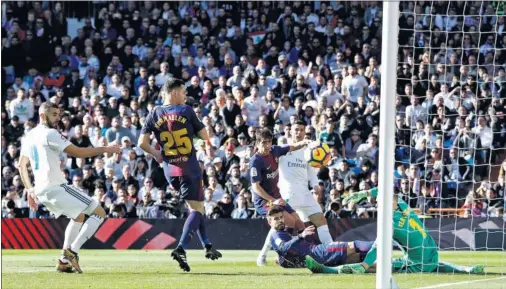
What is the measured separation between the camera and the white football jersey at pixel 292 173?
13.6 m

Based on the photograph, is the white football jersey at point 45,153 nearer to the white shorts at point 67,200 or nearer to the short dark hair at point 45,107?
the white shorts at point 67,200

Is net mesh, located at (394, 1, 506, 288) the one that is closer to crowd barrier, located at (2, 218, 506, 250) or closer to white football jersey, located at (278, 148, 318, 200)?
crowd barrier, located at (2, 218, 506, 250)

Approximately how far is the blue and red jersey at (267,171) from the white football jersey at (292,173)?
0.41 meters

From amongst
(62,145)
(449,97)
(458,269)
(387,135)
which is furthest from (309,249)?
(449,97)

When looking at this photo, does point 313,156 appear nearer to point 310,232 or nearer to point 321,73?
point 310,232

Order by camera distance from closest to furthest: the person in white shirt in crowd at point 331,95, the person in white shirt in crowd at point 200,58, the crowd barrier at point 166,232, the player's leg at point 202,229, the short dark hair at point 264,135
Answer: the player's leg at point 202,229
the short dark hair at point 264,135
the crowd barrier at point 166,232
the person in white shirt in crowd at point 331,95
the person in white shirt in crowd at point 200,58

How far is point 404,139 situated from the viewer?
58.6 ft

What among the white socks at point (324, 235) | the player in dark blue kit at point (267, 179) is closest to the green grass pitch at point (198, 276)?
the player in dark blue kit at point (267, 179)

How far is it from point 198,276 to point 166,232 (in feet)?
19.6

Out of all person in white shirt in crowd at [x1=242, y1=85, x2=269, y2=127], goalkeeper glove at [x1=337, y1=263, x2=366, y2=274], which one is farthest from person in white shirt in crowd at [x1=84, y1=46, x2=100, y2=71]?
goalkeeper glove at [x1=337, y1=263, x2=366, y2=274]

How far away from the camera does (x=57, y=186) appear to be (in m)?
10.9

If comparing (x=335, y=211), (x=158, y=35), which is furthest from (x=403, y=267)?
(x=158, y=35)

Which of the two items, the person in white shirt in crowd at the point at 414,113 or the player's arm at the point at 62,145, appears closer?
the player's arm at the point at 62,145

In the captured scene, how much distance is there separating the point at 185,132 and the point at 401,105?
7.00 metres
